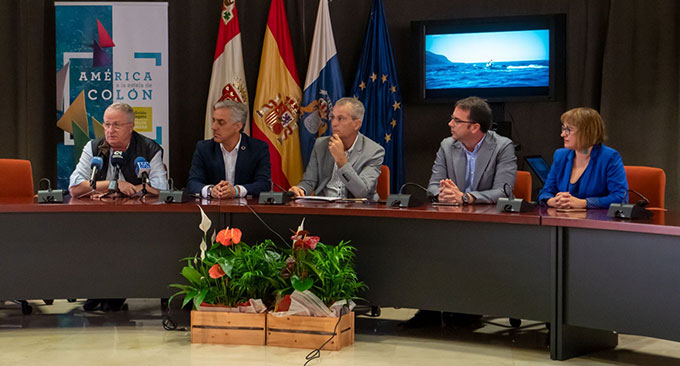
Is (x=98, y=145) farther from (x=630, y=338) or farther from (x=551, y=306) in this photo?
(x=630, y=338)

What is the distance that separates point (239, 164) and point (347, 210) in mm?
1097

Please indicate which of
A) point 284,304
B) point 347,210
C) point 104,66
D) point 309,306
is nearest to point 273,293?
point 284,304

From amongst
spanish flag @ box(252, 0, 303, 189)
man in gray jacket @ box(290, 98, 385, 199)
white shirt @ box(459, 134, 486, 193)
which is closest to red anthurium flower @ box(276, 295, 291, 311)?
man in gray jacket @ box(290, 98, 385, 199)

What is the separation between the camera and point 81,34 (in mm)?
6195

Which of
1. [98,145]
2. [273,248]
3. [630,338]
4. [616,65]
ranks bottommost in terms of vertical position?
[630,338]

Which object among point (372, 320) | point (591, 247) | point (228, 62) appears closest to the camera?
point (591, 247)

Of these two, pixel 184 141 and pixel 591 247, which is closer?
pixel 591 247

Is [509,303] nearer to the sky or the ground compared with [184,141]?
nearer to the ground

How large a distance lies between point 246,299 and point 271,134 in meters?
2.55

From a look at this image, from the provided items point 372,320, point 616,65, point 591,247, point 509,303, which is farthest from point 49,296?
point 616,65

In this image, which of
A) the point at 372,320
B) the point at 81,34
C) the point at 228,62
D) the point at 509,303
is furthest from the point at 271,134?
the point at 509,303

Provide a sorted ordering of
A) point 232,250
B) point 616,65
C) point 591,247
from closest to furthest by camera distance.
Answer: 1. point 591,247
2. point 232,250
3. point 616,65

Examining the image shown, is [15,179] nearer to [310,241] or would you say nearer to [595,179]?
[310,241]

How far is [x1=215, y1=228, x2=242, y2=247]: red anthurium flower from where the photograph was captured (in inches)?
→ 149
